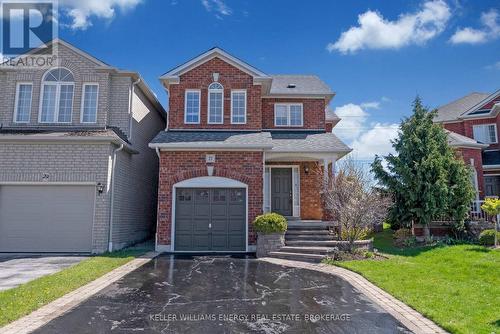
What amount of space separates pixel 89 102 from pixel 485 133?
22.6 m

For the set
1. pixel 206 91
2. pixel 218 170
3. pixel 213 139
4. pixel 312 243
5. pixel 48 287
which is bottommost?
pixel 48 287

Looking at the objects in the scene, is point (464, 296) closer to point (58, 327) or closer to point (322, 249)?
point (322, 249)

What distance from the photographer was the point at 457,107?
2369 cm

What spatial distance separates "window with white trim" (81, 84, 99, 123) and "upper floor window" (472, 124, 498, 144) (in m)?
21.9

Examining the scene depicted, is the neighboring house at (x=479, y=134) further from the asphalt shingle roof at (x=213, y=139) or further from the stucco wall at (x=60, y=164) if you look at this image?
the stucco wall at (x=60, y=164)

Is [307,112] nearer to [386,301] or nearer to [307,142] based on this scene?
[307,142]

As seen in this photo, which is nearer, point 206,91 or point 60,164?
point 60,164

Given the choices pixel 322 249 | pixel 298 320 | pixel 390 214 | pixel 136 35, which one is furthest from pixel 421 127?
pixel 136 35

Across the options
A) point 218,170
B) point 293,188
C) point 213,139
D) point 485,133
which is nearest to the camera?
point 218,170

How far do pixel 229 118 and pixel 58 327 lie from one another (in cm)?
1074

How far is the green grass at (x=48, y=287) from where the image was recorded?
593cm

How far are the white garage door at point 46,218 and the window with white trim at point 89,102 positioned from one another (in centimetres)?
305

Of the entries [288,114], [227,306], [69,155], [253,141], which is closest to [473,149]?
[288,114]

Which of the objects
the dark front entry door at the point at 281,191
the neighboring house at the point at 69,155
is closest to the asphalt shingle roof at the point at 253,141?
the dark front entry door at the point at 281,191
